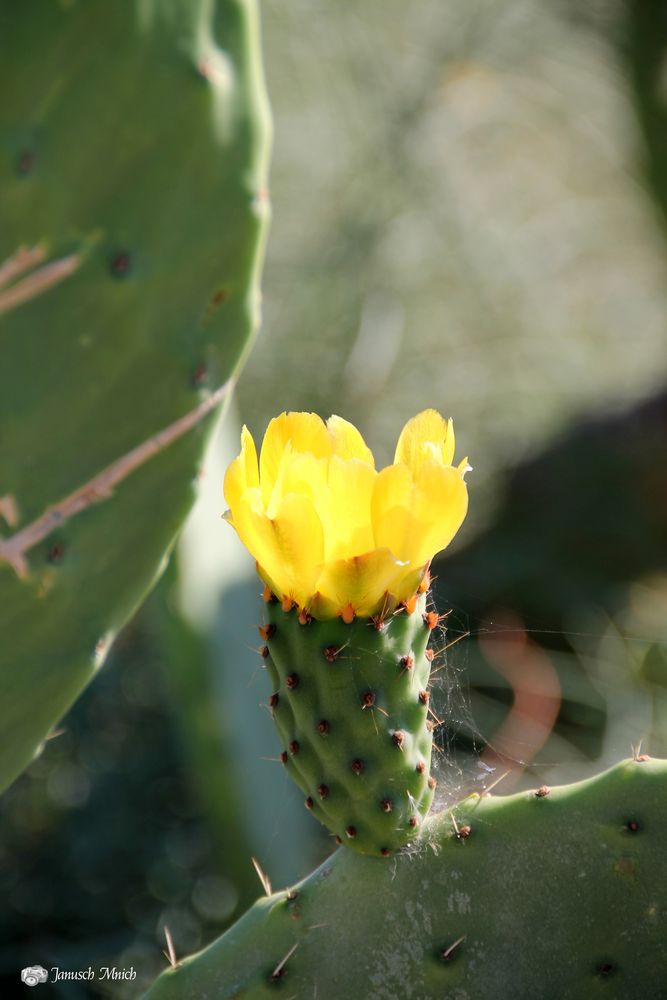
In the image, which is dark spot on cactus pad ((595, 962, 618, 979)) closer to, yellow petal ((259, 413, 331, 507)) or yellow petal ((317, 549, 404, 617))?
yellow petal ((317, 549, 404, 617))

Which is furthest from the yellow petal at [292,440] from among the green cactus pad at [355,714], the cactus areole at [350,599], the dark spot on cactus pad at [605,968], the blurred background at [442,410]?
the blurred background at [442,410]

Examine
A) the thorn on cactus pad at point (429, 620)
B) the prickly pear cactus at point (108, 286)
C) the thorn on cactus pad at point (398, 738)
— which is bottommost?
the thorn on cactus pad at point (398, 738)

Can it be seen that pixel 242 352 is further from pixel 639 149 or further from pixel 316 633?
pixel 639 149

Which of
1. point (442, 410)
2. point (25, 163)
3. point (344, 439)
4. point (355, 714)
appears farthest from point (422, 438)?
point (442, 410)

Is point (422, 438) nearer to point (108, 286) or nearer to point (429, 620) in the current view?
point (429, 620)

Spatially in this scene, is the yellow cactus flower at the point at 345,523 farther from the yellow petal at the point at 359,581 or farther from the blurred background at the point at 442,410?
the blurred background at the point at 442,410

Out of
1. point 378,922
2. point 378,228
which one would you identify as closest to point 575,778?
point 378,922

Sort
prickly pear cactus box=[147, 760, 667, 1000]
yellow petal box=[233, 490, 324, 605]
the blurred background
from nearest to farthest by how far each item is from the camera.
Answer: yellow petal box=[233, 490, 324, 605]
prickly pear cactus box=[147, 760, 667, 1000]
the blurred background

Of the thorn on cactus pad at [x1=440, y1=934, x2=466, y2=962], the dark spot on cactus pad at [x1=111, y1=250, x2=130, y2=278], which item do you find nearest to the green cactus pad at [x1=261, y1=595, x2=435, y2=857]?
the thorn on cactus pad at [x1=440, y1=934, x2=466, y2=962]
